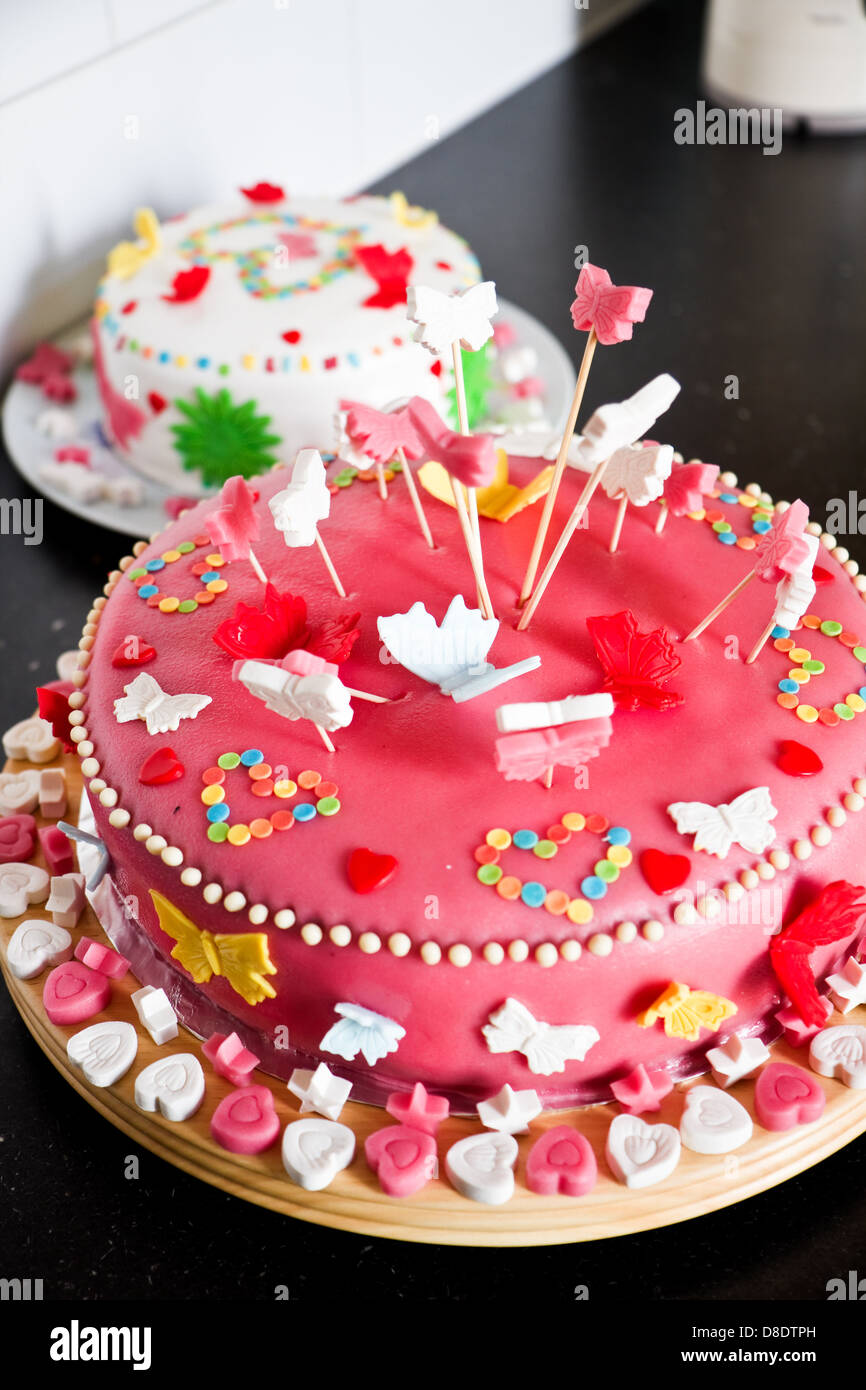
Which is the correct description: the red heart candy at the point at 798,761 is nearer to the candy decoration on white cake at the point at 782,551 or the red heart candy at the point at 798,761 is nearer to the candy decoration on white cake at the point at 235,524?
the candy decoration on white cake at the point at 782,551

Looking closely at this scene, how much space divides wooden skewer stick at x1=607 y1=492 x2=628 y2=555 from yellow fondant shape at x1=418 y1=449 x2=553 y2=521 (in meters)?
0.09

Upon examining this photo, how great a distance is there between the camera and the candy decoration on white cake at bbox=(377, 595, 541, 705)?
4.77 feet

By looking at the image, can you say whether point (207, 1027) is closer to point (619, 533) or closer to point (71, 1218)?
point (71, 1218)

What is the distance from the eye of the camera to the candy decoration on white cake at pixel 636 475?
1537 mm

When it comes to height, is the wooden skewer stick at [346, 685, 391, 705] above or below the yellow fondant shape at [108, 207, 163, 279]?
below

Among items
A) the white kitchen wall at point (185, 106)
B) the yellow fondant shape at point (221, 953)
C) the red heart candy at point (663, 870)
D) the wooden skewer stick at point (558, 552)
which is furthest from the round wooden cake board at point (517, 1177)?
the white kitchen wall at point (185, 106)

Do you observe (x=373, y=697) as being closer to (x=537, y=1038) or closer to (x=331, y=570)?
(x=331, y=570)

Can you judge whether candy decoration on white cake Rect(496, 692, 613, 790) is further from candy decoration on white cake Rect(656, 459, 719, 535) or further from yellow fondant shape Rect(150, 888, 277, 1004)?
candy decoration on white cake Rect(656, 459, 719, 535)

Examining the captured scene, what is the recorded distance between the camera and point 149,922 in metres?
1.50

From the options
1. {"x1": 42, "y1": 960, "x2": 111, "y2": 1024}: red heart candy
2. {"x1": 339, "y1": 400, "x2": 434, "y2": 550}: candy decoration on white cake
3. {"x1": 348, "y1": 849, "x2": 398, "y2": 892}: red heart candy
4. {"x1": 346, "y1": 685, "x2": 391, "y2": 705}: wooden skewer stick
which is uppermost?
{"x1": 339, "y1": 400, "x2": 434, "y2": 550}: candy decoration on white cake

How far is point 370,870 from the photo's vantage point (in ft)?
4.35

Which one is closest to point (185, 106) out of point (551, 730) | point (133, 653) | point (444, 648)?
point (133, 653)

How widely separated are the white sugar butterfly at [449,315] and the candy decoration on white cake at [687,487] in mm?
313

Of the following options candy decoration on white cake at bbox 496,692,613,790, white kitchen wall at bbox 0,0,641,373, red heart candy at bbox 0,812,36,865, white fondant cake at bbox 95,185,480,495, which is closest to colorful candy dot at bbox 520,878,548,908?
candy decoration on white cake at bbox 496,692,613,790
